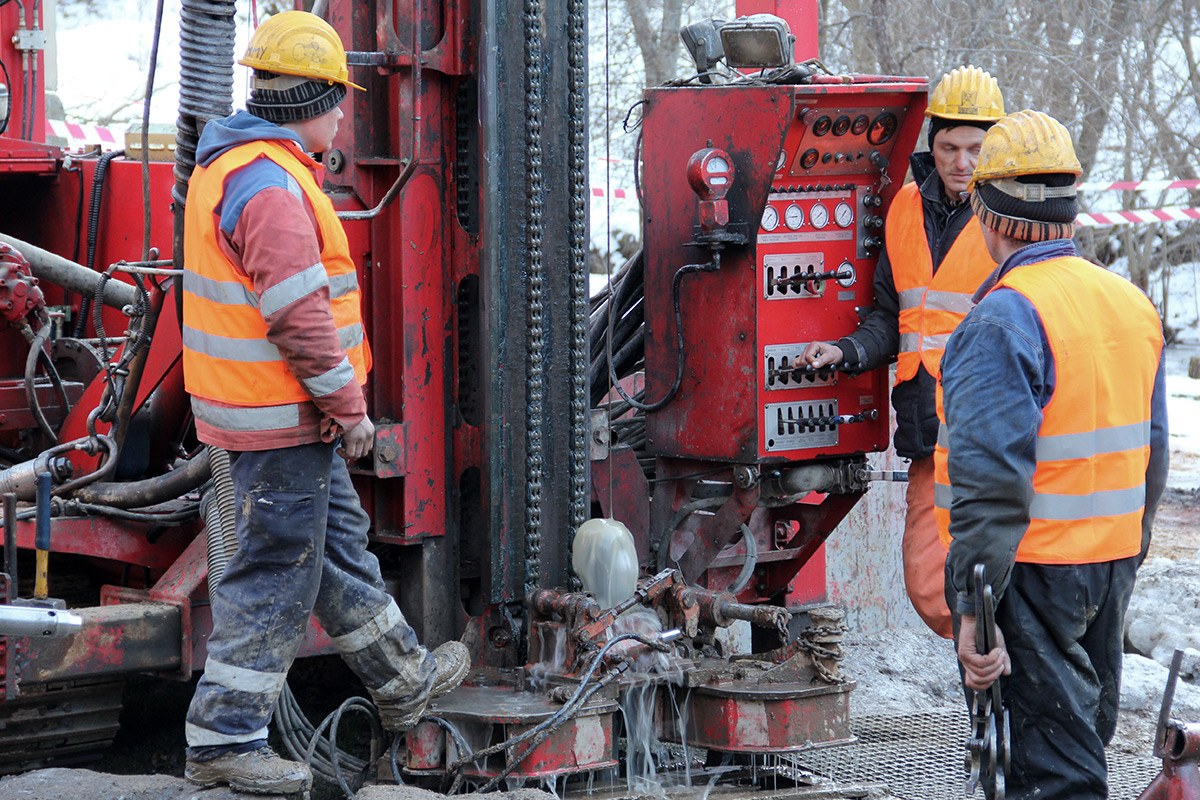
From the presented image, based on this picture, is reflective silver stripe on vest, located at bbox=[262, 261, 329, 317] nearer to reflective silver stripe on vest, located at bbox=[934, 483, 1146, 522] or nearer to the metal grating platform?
reflective silver stripe on vest, located at bbox=[934, 483, 1146, 522]

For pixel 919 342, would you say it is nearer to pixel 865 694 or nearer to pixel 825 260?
pixel 825 260

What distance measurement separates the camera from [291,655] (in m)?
3.75

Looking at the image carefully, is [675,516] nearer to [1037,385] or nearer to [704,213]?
[704,213]

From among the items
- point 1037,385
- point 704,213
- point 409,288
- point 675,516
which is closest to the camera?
point 1037,385

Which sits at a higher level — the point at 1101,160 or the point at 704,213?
the point at 1101,160

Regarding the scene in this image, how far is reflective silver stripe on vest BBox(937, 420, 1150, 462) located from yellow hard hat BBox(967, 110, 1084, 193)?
564 millimetres

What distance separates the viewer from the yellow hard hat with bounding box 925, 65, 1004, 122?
4539 mm

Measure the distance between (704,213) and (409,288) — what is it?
1.02 meters

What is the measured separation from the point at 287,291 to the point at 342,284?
0.83ft

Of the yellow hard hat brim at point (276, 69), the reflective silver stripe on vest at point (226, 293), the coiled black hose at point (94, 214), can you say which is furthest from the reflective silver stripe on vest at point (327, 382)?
the coiled black hose at point (94, 214)

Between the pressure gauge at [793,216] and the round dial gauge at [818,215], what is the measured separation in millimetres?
39

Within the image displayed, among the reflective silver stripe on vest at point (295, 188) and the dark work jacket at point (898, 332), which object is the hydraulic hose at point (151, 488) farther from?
the dark work jacket at point (898, 332)

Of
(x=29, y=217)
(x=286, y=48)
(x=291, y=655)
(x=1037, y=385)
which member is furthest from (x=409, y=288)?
(x=29, y=217)

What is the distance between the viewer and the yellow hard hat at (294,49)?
369 centimetres
